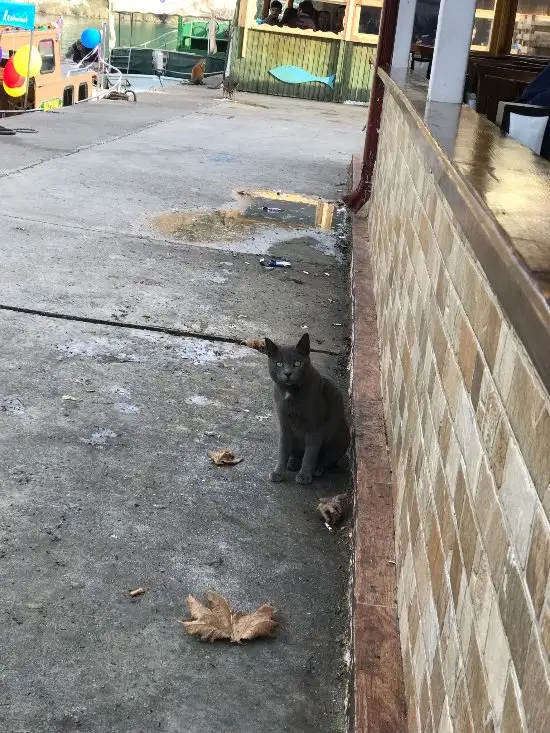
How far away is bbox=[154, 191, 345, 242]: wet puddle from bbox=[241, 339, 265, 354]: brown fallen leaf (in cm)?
272

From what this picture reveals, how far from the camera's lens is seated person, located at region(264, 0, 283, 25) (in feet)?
82.2

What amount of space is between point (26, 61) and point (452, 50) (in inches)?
573

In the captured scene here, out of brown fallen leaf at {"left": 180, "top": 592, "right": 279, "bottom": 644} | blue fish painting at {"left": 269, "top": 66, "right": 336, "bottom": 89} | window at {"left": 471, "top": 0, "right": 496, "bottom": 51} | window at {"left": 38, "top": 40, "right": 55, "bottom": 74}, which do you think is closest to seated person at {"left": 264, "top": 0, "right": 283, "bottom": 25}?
blue fish painting at {"left": 269, "top": 66, "right": 336, "bottom": 89}

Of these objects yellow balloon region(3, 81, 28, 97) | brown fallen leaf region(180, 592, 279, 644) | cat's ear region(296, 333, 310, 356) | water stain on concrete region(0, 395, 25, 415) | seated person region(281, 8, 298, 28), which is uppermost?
seated person region(281, 8, 298, 28)

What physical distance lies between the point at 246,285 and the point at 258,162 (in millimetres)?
6294

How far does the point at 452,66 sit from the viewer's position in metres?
5.81

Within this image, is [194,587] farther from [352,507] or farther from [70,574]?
[352,507]

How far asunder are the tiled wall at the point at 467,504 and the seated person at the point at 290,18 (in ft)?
72.6

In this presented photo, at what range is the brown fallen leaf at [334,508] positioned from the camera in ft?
14.3

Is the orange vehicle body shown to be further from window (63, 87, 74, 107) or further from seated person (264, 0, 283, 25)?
seated person (264, 0, 283, 25)

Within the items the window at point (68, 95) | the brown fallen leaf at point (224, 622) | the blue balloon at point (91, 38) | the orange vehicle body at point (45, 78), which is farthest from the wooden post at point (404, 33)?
the blue balloon at point (91, 38)

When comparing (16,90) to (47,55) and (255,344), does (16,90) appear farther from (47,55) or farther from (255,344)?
(255,344)

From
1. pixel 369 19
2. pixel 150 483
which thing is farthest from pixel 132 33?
pixel 150 483

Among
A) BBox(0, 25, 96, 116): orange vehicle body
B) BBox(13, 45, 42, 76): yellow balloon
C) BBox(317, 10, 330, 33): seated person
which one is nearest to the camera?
BBox(13, 45, 42, 76): yellow balloon
